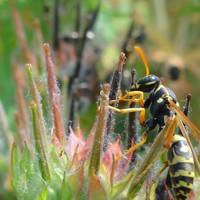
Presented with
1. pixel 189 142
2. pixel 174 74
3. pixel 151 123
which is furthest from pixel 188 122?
pixel 174 74

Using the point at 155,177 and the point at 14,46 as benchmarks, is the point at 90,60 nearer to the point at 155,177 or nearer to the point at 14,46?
the point at 14,46

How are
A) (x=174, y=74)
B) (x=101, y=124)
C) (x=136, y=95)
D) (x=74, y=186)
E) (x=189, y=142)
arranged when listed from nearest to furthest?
(x=101, y=124), (x=74, y=186), (x=189, y=142), (x=136, y=95), (x=174, y=74)

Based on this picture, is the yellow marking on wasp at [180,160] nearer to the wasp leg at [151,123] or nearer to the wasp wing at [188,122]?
the wasp wing at [188,122]

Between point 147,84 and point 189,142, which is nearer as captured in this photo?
point 189,142

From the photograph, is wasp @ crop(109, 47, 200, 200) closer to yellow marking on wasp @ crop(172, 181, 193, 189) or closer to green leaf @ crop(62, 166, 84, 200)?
yellow marking on wasp @ crop(172, 181, 193, 189)

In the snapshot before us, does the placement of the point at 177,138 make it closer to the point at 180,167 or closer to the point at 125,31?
the point at 180,167

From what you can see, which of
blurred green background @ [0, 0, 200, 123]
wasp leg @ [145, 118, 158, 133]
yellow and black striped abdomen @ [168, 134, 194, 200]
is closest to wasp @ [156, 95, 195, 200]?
yellow and black striped abdomen @ [168, 134, 194, 200]

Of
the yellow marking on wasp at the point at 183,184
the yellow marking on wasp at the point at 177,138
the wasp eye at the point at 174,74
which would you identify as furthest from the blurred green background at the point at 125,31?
the yellow marking on wasp at the point at 183,184
